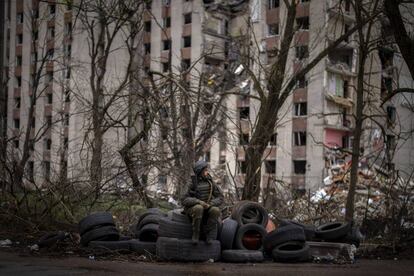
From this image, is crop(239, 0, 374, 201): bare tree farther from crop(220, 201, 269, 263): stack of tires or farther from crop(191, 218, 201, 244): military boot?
crop(191, 218, 201, 244): military boot

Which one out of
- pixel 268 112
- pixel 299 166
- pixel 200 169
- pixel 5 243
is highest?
pixel 268 112

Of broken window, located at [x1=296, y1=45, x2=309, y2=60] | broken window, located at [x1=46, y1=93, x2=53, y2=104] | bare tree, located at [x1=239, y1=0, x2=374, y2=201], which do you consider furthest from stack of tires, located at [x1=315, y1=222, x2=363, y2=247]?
broken window, located at [x1=46, y1=93, x2=53, y2=104]

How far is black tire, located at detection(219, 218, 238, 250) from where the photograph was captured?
10.5 metres

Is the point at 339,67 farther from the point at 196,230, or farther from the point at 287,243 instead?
the point at 196,230

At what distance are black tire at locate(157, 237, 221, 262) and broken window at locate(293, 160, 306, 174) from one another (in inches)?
1332

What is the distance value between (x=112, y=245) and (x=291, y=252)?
3.51 m

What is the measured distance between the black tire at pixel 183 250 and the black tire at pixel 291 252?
1.32 meters

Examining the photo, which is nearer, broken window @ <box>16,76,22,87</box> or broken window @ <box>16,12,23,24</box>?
broken window @ <box>16,12,23,24</box>

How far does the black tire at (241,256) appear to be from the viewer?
10.2m

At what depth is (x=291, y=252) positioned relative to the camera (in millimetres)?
10391

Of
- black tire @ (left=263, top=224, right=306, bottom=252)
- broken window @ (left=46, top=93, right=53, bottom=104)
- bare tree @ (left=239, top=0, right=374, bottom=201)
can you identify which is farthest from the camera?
broken window @ (left=46, top=93, right=53, bottom=104)

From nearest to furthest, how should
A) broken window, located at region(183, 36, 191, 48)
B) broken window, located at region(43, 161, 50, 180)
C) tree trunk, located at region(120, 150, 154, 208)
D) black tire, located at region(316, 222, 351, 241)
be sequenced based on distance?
black tire, located at region(316, 222, 351, 241) → broken window, located at region(43, 161, 50, 180) → tree trunk, located at region(120, 150, 154, 208) → broken window, located at region(183, 36, 191, 48)

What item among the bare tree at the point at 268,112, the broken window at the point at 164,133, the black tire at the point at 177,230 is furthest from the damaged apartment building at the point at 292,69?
the black tire at the point at 177,230

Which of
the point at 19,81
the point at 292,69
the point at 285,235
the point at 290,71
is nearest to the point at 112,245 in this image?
the point at 285,235
